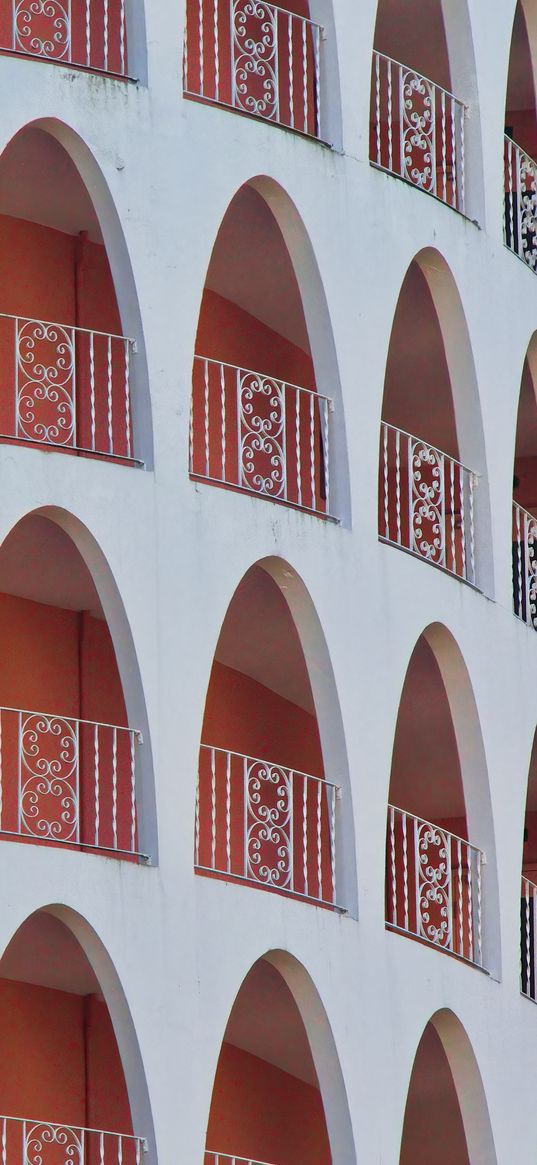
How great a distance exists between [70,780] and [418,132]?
733 cm

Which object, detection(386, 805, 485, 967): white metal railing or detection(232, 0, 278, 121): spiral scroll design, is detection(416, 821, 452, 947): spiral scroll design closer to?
detection(386, 805, 485, 967): white metal railing

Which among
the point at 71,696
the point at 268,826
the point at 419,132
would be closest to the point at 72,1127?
the point at 268,826

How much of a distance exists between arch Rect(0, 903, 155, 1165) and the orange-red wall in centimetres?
129

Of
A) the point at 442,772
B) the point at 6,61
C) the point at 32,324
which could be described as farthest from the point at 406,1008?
the point at 6,61

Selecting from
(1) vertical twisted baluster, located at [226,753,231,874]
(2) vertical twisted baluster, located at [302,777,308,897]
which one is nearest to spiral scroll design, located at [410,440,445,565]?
(2) vertical twisted baluster, located at [302,777,308,897]

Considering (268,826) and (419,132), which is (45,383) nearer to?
(268,826)

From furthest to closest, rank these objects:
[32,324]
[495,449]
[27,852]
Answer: [495,449] → [32,324] → [27,852]

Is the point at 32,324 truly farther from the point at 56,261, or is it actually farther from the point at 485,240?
the point at 485,240

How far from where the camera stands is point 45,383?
1120 inches

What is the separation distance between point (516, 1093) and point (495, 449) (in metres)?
5.89

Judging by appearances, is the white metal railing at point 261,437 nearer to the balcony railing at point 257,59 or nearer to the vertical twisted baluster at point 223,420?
the vertical twisted baluster at point 223,420

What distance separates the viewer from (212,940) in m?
27.2

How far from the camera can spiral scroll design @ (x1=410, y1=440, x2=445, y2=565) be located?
3050 cm

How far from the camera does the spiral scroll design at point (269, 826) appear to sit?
93.7ft
